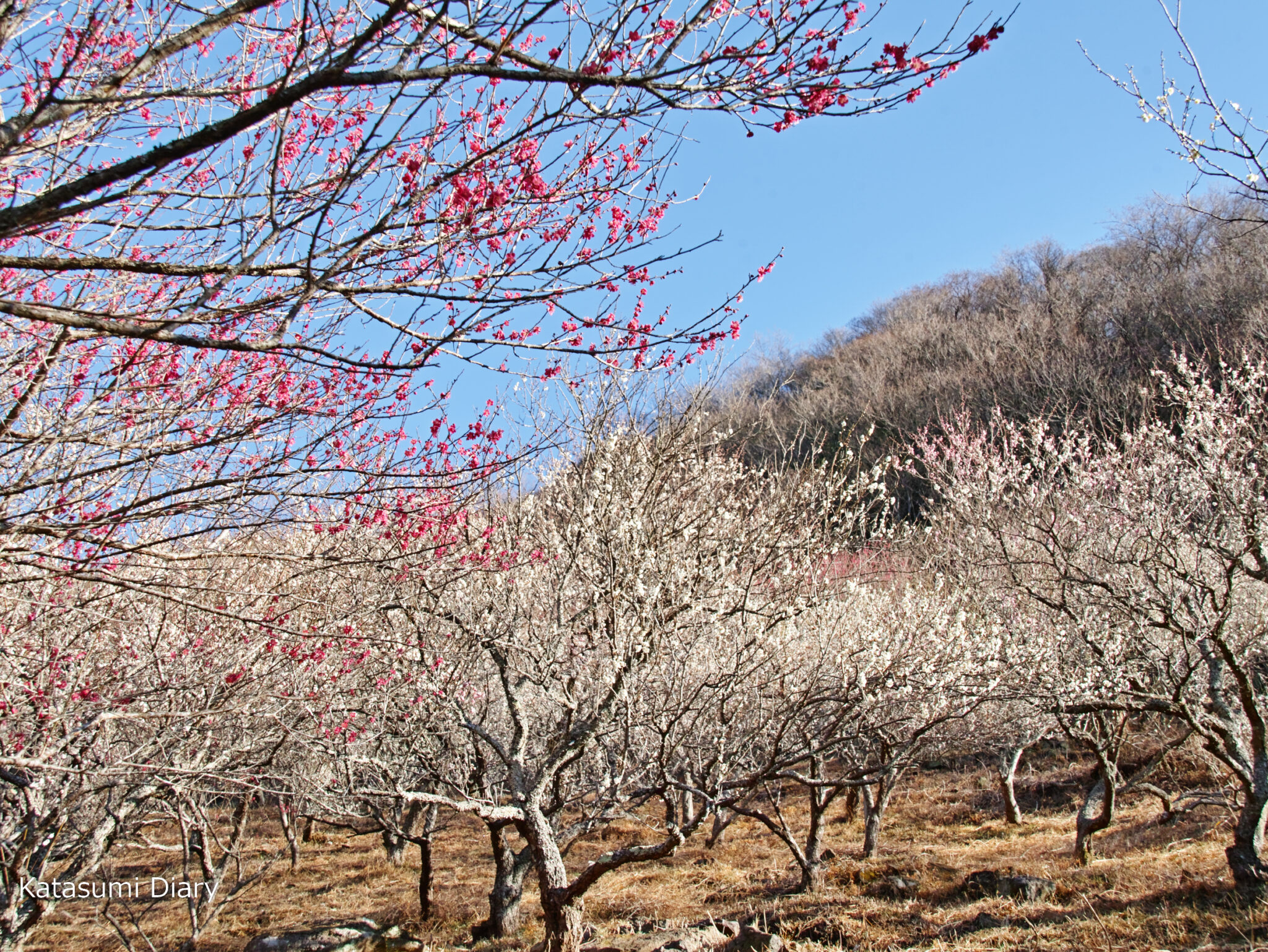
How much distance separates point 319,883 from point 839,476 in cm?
1282

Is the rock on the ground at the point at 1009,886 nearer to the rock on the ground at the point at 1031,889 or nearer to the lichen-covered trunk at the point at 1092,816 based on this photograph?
the rock on the ground at the point at 1031,889

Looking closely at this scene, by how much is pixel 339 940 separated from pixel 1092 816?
9638mm

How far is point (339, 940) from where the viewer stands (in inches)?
376

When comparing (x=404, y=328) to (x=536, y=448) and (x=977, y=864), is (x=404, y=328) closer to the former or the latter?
(x=536, y=448)

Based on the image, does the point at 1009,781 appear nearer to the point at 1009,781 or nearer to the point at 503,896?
the point at 1009,781

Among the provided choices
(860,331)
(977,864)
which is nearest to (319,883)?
(977,864)

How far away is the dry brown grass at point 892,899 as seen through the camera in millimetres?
6922

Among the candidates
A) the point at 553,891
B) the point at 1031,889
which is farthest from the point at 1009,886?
the point at 553,891

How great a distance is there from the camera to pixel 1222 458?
898 centimetres

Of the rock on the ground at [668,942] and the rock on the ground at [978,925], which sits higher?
the rock on the ground at [668,942]

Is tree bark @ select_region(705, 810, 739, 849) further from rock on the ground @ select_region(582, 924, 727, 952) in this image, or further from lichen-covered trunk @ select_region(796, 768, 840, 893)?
rock on the ground @ select_region(582, 924, 727, 952)

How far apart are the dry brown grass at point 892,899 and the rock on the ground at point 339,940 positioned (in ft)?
2.18

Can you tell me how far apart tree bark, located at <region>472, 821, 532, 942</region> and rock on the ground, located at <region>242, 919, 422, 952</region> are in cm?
95

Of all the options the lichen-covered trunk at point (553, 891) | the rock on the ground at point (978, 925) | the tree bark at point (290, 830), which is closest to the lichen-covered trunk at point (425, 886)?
Answer: the tree bark at point (290, 830)
